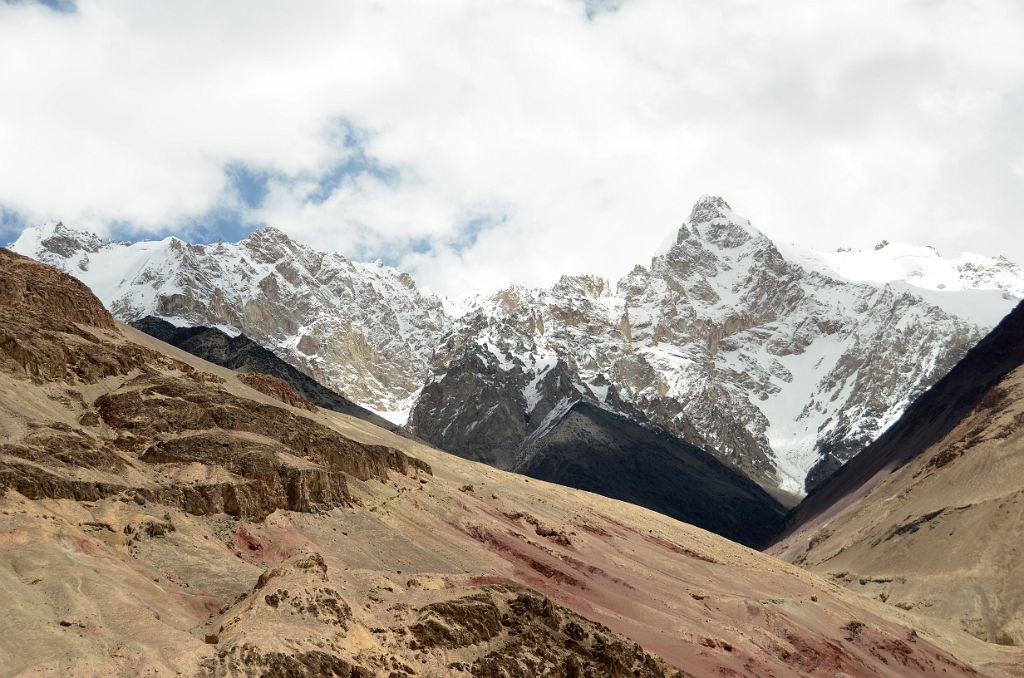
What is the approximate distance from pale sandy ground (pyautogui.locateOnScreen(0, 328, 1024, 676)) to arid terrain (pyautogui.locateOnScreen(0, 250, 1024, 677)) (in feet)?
0.47

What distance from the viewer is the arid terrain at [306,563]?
1257 inches

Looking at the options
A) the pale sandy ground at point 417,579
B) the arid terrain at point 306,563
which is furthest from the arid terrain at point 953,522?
the arid terrain at point 306,563

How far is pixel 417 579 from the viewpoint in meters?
41.0

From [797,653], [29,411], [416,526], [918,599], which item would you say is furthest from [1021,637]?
[29,411]

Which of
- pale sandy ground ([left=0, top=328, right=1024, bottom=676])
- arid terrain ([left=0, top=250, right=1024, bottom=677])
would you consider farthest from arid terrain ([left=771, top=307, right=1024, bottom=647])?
arid terrain ([left=0, top=250, right=1024, bottom=677])

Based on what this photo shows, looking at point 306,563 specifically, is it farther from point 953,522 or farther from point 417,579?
point 953,522

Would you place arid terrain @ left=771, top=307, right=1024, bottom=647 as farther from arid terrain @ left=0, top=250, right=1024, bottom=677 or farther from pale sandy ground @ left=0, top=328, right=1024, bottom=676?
arid terrain @ left=0, top=250, right=1024, bottom=677

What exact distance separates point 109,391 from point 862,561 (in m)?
111

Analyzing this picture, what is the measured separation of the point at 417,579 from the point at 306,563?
21.0ft

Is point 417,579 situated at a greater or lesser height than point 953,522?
lesser

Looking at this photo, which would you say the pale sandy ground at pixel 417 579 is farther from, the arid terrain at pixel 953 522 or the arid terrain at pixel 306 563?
the arid terrain at pixel 953 522

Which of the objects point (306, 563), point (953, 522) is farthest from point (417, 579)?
point (953, 522)

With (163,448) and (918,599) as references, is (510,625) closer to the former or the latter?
(163,448)

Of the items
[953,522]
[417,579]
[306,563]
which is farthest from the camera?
[953,522]
